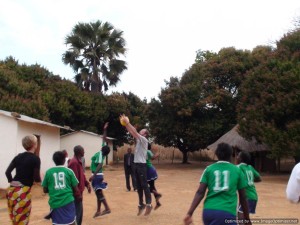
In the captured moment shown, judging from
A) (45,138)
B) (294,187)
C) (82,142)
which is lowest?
(294,187)

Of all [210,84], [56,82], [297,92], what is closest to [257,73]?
[297,92]

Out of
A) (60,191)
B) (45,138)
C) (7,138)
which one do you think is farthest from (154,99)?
(60,191)

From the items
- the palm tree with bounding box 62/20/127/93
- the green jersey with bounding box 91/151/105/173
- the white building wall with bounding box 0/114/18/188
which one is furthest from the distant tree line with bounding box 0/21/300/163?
the green jersey with bounding box 91/151/105/173

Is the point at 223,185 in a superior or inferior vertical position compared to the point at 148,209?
superior

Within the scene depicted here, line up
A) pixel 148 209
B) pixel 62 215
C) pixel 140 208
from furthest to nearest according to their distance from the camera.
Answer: pixel 140 208 < pixel 148 209 < pixel 62 215

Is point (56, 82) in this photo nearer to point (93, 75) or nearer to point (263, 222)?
point (93, 75)

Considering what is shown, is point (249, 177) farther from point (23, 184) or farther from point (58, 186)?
point (23, 184)

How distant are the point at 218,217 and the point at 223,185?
36cm

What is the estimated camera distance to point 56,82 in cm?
3312

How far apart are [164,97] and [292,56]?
45.2ft

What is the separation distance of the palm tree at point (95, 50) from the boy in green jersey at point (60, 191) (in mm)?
27271

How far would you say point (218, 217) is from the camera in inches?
188

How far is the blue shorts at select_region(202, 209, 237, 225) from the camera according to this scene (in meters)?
4.77

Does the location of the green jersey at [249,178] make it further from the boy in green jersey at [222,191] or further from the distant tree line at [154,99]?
the distant tree line at [154,99]
